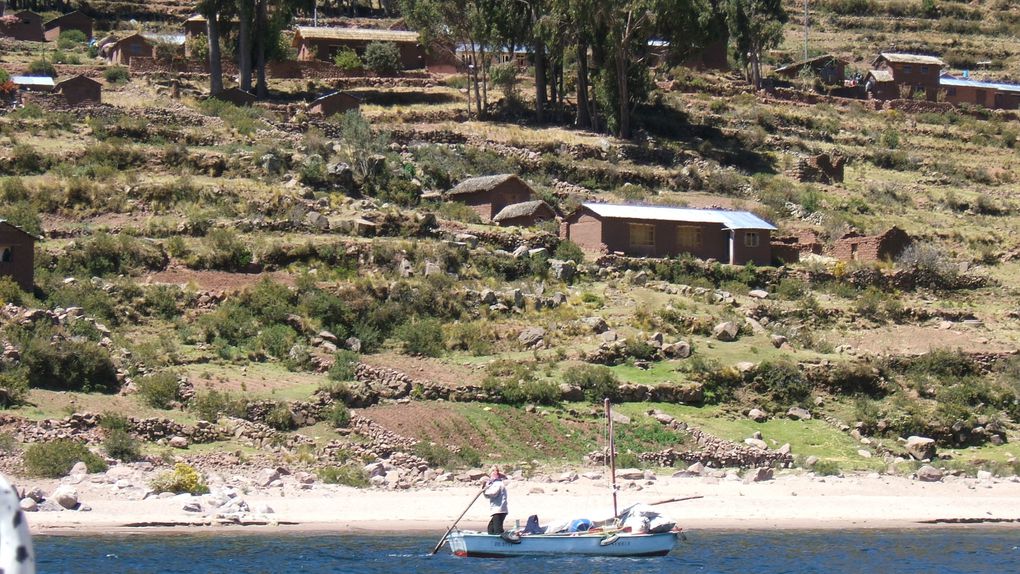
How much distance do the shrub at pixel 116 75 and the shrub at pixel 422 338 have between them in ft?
97.1

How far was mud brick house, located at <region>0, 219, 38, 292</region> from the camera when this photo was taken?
33.7 m

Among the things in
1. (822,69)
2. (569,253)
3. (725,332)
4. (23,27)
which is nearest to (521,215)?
(569,253)

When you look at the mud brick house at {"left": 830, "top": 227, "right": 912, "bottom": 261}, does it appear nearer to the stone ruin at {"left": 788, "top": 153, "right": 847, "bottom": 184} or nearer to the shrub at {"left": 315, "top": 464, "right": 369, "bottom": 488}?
the stone ruin at {"left": 788, "top": 153, "right": 847, "bottom": 184}

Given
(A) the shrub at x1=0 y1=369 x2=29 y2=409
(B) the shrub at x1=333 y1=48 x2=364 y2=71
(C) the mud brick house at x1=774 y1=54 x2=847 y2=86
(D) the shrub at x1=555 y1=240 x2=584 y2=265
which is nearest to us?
(A) the shrub at x1=0 y1=369 x2=29 y2=409

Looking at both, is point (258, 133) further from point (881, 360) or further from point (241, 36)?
point (881, 360)

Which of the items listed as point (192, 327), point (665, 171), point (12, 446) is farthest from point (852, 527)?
point (665, 171)

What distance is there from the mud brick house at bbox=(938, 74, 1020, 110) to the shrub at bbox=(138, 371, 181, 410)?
5858cm

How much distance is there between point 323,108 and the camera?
2250 inches

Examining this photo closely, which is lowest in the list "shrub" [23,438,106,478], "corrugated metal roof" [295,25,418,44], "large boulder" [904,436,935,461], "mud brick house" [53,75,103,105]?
"large boulder" [904,436,935,461]

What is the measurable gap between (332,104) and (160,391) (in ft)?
102

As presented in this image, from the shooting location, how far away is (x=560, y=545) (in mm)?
20969

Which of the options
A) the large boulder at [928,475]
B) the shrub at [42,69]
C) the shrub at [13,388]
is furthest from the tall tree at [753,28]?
the shrub at [13,388]

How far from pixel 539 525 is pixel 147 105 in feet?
123

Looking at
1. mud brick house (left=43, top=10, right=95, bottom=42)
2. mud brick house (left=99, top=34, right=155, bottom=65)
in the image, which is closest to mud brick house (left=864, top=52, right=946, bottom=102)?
mud brick house (left=99, top=34, right=155, bottom=65)
